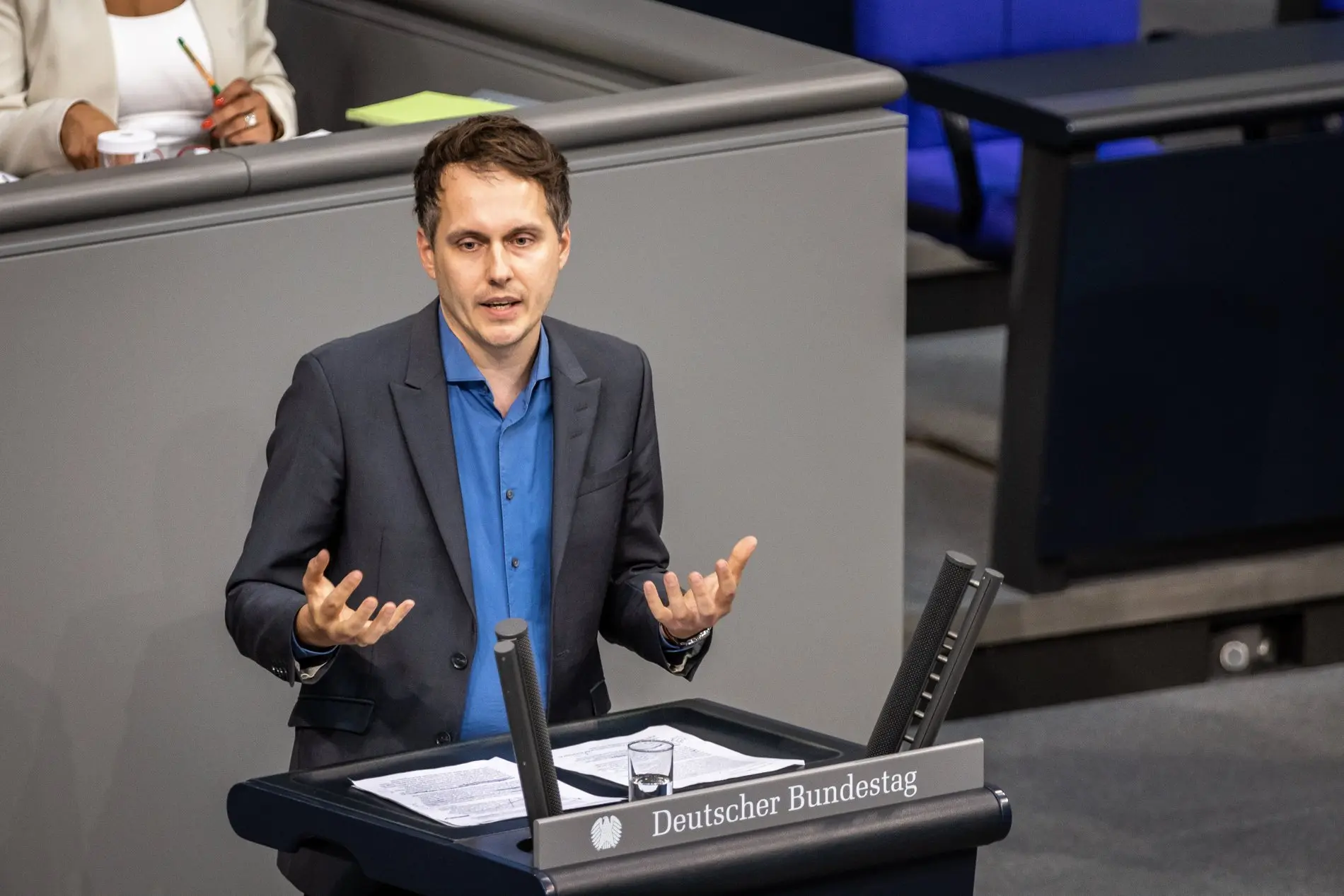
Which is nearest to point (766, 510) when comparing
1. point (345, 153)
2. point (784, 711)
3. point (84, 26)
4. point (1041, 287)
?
point (784, 711)

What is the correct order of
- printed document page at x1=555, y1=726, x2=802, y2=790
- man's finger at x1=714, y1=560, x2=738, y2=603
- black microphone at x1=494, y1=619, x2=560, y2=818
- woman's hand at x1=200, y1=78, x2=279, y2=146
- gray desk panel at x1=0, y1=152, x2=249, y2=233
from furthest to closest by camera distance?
woman's hand at x1=200, y1=78, x2=279, y2=146 → gray desk panel at x1=0, y1=152, x2=249, y2=233 → man's finger at x1=714, y1=560, x2=738, y2=603 → printed document page at x1=555, y1=726, x2=802, y2=790 → black microphone at x1=494, y1=619, x2=560, y2=818

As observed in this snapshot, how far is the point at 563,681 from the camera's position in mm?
2174

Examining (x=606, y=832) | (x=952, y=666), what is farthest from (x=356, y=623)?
(x=952, y=666)

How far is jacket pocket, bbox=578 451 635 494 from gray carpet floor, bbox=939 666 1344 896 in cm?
160

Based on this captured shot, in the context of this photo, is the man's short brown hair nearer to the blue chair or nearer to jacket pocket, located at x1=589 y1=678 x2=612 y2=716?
jacket pocket, located at x1=589 y1=678 x2=612 y2=716

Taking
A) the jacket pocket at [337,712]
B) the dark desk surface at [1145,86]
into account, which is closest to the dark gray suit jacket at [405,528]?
the jacket pocket at [337,712]

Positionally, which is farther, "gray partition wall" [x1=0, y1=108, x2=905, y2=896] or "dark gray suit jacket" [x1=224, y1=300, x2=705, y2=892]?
"gray partition wall" [x1=0, y1=108, x2=905, y2=896]

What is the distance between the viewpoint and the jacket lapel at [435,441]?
213 centimetres

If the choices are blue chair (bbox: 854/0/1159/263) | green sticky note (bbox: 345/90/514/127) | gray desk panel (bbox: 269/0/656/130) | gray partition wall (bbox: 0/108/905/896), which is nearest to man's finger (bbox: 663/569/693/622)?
gray partition wall (bbox: 0/108/905/896)

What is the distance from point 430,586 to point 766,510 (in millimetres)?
1136

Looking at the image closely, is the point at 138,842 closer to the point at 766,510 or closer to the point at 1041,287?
the point at 766,510

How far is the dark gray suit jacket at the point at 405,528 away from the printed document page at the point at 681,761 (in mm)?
223

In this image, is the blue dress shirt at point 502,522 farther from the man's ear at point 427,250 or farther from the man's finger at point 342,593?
the man's finger at point 342,593

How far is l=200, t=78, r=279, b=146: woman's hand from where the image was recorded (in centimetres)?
373
